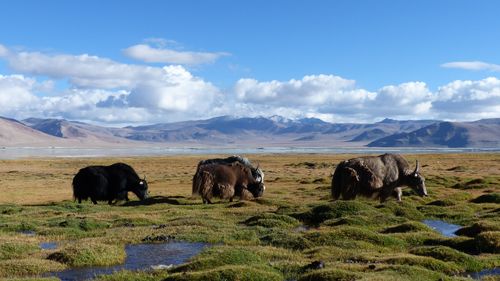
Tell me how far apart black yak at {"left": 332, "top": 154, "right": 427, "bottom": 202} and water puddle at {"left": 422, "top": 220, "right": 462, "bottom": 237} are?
380 cm

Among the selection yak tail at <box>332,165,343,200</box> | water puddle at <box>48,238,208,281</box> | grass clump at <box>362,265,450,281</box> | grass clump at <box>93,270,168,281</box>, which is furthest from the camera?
yak tail at <box>332,165,343,200</box>

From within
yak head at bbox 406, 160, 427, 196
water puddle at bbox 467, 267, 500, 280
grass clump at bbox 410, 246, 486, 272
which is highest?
yak head at bbox 406, 160, 427, 196

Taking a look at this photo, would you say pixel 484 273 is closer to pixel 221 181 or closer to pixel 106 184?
pixel 221 181

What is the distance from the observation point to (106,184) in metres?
29.9

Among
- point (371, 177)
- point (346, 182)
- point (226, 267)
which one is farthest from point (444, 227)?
point (226, 267)

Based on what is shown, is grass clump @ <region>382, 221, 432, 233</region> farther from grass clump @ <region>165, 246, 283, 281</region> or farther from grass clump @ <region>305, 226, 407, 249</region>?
grass clump @ <region>165, 246, 283, 281</region>

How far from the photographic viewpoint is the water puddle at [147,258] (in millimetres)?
12688

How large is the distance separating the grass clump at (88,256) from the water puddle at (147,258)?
25cm

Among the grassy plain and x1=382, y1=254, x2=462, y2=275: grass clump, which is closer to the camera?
the grassy plain

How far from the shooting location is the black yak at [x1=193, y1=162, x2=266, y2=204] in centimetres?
2844

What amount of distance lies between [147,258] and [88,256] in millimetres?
1545

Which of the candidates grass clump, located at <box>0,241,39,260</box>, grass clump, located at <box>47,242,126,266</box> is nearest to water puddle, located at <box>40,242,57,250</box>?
grass clump, located at <box>0,241,39,260</box>

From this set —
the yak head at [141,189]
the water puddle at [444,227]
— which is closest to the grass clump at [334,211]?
the water puddle at [444,227]

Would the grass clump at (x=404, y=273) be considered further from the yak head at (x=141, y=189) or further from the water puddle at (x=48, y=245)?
the yak head at (x=141, y=189)
